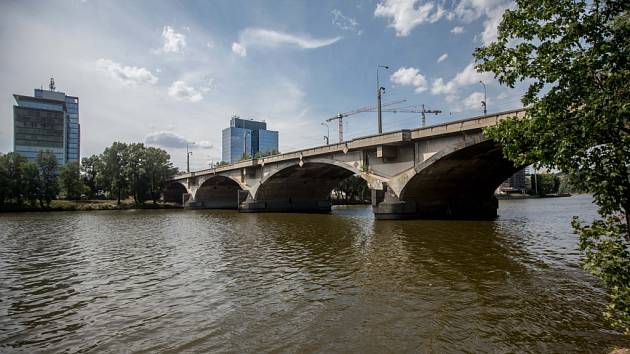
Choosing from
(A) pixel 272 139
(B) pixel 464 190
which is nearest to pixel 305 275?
(B) pixel 464 190

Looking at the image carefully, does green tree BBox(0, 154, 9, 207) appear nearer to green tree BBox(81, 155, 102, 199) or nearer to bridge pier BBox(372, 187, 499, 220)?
green tree BBox(81, 155, 102, 199)

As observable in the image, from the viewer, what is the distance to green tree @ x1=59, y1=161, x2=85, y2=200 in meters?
74.9

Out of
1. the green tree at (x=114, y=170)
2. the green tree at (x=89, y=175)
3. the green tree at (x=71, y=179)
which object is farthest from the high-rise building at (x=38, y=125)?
the green tree at (x=114, y=170)

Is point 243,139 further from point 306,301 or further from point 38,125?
point 306,301

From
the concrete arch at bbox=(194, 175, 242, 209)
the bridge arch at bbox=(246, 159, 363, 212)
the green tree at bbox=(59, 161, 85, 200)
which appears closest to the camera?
the bridge arch at bbox=(246, 159, 363, 212)

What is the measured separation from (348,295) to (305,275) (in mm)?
2769

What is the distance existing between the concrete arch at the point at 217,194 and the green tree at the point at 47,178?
87.4ft

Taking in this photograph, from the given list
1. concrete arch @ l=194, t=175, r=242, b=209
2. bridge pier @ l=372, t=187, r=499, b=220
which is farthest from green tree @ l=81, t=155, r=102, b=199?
bridge pier @ l=372, t=187, r=499, b=220

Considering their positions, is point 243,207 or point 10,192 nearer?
point 243,207

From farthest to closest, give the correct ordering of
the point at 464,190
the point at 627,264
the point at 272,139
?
the point at 272,139, the point at 464,190, the point at 627,264

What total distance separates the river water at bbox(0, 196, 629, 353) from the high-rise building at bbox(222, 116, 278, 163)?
508ft

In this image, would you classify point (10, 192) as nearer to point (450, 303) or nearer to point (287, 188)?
point (287, 188)

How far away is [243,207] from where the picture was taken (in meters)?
57.6

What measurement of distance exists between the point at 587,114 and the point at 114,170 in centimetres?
8742
